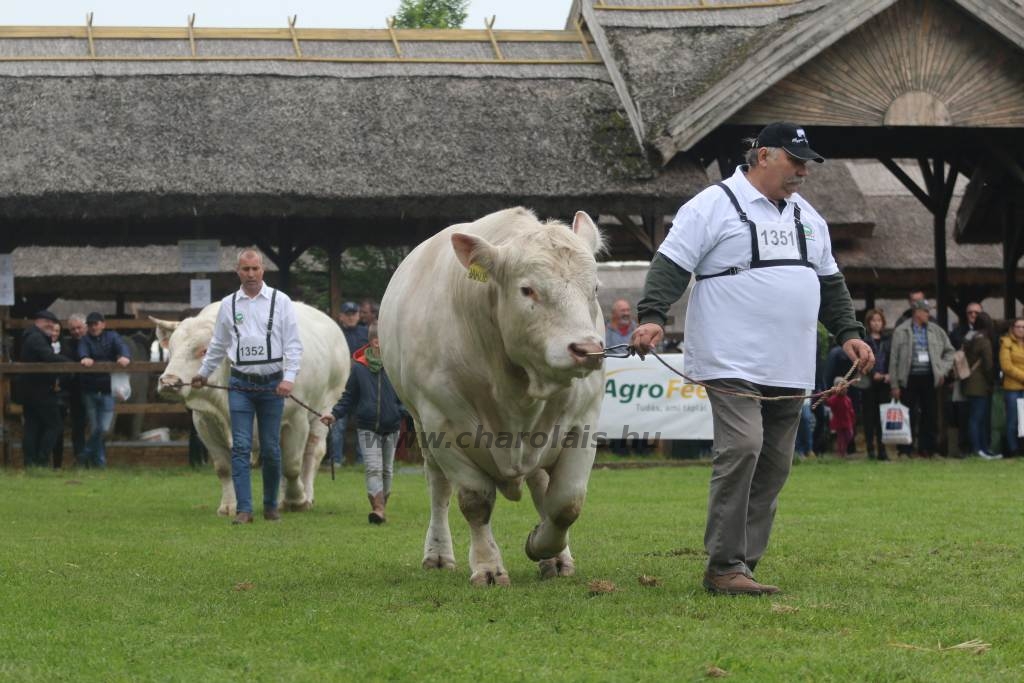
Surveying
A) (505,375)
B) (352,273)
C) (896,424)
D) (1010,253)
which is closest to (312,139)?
(896,424)

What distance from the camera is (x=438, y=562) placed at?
9.25 m

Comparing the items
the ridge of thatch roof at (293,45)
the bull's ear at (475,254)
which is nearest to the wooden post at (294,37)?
the ridge of thatch roof at (293,45)

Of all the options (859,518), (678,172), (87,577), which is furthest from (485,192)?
(87,577)

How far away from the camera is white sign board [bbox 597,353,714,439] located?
66.8ft

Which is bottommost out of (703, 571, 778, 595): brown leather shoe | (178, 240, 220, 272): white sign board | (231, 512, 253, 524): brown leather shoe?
(231, 512, 253, 524): brown leather shoe

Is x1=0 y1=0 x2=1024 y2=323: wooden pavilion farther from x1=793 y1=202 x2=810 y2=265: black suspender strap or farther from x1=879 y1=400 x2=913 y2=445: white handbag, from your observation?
x1=793 y1=202 x2=810 y2=265: black suspender strap

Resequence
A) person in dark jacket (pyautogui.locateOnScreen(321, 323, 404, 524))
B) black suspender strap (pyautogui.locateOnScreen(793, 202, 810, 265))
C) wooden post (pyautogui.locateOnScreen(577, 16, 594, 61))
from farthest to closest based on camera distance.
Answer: wooden post (pyautogui.locateOnScreen(577, 16, 594, 61)) < person in dark jacket (pyautogui.locateOnScreen(321, 323, 404, 524)) < black suspender strap (pyautogui.locateOnScreen(793, 202, 810, 265))

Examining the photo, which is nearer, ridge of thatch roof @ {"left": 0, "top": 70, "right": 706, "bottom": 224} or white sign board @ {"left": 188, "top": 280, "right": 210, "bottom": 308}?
ridge of thatch roof @ {"left": 0, "top": 70, "right": 706, "bottom": 224}

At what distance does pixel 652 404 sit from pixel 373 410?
314 inches

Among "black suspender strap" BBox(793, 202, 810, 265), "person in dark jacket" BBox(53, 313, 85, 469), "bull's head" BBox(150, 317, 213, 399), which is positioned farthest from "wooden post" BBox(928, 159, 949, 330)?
"black suspender strap" BBox(793, 202, 810, 265)

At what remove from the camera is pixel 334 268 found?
23359 millimetres

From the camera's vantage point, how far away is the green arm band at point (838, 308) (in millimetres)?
8211

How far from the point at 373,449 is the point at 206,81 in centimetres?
1185

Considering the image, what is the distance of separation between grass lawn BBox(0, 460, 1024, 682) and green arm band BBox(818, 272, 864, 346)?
1314 millimetres
